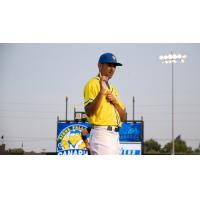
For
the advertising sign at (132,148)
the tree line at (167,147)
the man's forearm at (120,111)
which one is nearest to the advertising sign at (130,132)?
the advertising sign at (132,148)

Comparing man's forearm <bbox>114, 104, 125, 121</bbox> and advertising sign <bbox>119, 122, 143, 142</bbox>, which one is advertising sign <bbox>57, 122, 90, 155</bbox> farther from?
man's forearm <bbox>114, 104, 125, 121</bbox>

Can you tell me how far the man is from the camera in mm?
5965

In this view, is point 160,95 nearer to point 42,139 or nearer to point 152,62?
point 152,62

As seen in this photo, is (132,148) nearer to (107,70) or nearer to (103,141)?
(107,70)

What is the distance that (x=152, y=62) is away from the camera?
26.0ft

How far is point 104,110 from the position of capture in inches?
244

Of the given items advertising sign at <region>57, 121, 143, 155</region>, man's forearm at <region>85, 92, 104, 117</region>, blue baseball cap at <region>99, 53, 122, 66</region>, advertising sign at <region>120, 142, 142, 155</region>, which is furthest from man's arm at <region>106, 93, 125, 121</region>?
advertising sign at <region>57, 121, 143, 155</region>

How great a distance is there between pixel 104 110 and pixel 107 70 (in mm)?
518

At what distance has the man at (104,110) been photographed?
5.96 m

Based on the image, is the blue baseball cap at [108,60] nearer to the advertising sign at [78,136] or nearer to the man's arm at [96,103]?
the man's arm at [96,103]

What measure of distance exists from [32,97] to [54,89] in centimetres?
39

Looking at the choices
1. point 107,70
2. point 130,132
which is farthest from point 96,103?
point 130,132
